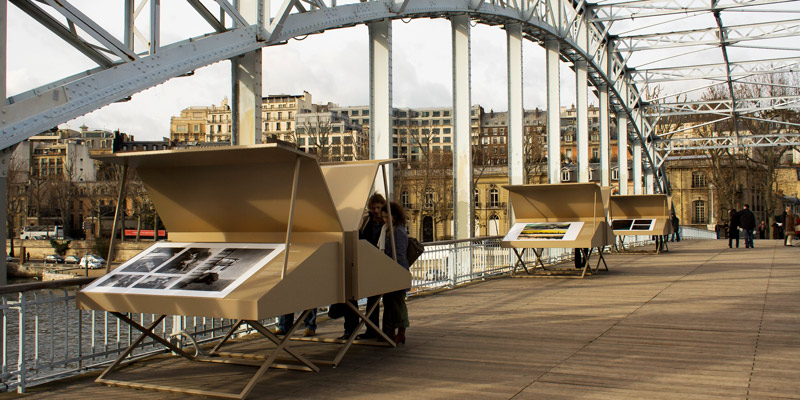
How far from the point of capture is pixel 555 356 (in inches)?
286

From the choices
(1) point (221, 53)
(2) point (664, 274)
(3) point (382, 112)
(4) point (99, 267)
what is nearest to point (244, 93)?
(1) point (221, 53)

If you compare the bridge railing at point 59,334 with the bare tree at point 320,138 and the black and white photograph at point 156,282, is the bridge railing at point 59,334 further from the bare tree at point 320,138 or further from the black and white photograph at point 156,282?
the bare tree at point 320,138

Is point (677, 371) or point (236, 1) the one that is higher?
point (236, 1)

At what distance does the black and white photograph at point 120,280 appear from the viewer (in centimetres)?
608

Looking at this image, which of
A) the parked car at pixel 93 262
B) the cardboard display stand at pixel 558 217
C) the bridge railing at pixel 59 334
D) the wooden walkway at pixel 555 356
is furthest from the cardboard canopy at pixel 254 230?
the parked car at pixel 93 262

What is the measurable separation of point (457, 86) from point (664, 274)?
6219 millimetres

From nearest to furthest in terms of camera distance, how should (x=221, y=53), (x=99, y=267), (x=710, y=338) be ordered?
(x=710, y=338), (x=221, y=53), (x=99, y=267)

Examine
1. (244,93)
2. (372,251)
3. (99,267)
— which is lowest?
(99,267)

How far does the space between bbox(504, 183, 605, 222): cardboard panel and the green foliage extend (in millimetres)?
62165

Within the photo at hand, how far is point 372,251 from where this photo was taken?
6996 mm

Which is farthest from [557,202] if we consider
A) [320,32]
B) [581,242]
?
[320,32]

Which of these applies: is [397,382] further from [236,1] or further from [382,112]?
[382,112]

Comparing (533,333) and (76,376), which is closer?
(76,376)

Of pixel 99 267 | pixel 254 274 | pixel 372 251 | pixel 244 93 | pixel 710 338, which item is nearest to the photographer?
pixel 254 274
